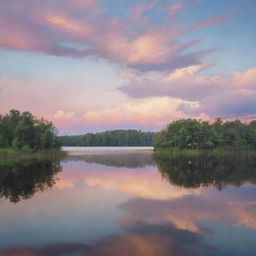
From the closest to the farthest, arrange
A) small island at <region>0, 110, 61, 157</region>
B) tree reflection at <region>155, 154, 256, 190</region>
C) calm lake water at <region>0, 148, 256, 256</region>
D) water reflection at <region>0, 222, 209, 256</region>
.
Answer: water reflection at <region>0, 222, 209, 256</region> < calm lake water at <region>0, 148, 256, 256</region> < tree reflection at <region>155, 154, 256, 190</region> < small island at <region>0, 110, 61, 157</region>

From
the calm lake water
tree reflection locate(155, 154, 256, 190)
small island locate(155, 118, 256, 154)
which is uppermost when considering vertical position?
small island locate(155, 118, 256, 154)

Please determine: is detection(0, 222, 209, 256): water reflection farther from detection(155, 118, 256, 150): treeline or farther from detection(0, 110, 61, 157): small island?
detection(155, 118, 256, 150): treeline

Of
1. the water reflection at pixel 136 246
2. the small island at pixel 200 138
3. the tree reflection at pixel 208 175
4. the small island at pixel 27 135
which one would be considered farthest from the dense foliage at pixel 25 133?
the water reflection at pixel 136 246

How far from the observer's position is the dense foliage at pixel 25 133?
83125mm

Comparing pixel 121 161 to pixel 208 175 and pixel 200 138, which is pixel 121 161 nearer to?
pixel 208 175

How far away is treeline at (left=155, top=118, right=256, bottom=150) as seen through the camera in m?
107

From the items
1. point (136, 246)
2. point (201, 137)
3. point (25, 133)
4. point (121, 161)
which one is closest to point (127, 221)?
point (136, 246)

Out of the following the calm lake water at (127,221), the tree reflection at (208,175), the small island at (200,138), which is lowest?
the tree reflection at (208,175)

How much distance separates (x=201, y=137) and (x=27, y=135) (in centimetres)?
6658

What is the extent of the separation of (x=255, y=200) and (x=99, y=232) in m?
13.0

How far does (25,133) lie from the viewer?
87.9 meters

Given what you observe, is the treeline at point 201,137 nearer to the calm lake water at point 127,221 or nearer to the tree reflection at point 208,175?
the tree reflection at point 208,175

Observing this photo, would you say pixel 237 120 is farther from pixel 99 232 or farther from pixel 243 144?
pixel 99 232

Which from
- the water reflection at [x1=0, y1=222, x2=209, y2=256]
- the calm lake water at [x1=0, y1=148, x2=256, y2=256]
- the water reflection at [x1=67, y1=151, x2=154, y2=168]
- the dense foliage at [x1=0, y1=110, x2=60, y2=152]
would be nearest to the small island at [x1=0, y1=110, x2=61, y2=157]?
the dense foliage at [x1=0, y1=110, x2=60, y2=152]
